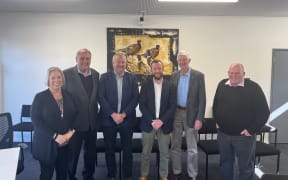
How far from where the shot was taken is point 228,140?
311 centimetres

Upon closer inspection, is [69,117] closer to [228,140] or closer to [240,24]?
[228,140]

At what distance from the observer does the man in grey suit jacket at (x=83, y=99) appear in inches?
128

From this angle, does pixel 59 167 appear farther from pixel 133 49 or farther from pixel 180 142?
pixel 133 49

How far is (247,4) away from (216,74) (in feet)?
5.13

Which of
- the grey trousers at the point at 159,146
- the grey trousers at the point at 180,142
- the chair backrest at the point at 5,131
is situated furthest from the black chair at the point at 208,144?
the chair backrest at the point at 5,131

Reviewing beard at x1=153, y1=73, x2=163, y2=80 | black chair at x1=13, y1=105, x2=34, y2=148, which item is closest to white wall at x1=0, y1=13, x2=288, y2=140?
black chair at x1=13, y1=105, x2=34, y2=148

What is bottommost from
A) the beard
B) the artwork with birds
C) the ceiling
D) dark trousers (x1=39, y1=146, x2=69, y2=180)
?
dark trousers (x1=39, y1=146, x2=69, y2=180)

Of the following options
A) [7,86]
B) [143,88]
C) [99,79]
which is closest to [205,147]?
[143,88]

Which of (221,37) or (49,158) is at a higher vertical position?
(221,37)

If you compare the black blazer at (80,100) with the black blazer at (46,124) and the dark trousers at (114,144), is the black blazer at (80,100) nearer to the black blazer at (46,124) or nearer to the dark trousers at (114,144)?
the dark trousers at (114,144)

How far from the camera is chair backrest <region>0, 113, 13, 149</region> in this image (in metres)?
2.86

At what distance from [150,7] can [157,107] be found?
6.50 ft

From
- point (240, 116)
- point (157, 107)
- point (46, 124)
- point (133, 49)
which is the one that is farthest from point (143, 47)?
point (46, 124)

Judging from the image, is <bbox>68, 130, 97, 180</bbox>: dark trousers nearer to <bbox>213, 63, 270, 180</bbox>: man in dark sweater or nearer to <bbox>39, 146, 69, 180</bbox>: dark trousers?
<bbox>39, 146, 69, 180</bbox>: dark trousers
